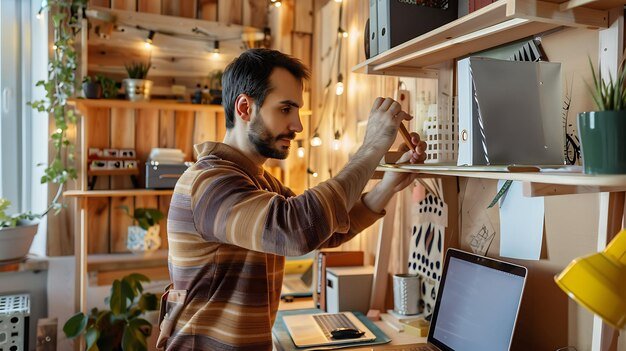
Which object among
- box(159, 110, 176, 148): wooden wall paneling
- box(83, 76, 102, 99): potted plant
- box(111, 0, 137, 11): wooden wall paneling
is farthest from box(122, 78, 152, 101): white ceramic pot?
box(111, 0, 137, 11): wooden wall paneling

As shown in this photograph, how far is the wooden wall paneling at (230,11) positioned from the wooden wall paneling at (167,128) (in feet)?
2.20

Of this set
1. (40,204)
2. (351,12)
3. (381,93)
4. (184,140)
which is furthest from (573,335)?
(40,204)

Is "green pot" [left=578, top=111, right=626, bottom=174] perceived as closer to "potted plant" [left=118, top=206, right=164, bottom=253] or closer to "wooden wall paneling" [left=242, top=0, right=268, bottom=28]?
"potted plant" [left=118, top=206, right=164, bottom=253]

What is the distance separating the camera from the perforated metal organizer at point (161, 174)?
275 centimetres

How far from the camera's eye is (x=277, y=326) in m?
1.83

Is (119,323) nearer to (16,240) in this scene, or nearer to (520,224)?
(16,240)

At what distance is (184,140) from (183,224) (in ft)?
6.21

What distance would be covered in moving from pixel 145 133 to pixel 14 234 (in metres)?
0.87

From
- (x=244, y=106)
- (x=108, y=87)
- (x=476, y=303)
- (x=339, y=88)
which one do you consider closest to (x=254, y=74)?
(x=244, y=106)

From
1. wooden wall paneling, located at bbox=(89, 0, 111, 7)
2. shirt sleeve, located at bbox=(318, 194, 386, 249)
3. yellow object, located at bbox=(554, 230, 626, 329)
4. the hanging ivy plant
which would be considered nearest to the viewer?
yellow object, located at bbox=(554, 230, 626, 329)

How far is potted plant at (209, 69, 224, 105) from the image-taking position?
294cm

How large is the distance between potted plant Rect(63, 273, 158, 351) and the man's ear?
1.54 metres

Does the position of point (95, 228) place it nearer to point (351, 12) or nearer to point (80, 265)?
point (80, 265)

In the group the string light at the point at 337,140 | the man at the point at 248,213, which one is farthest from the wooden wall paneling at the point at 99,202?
the man at the point at 248,213
